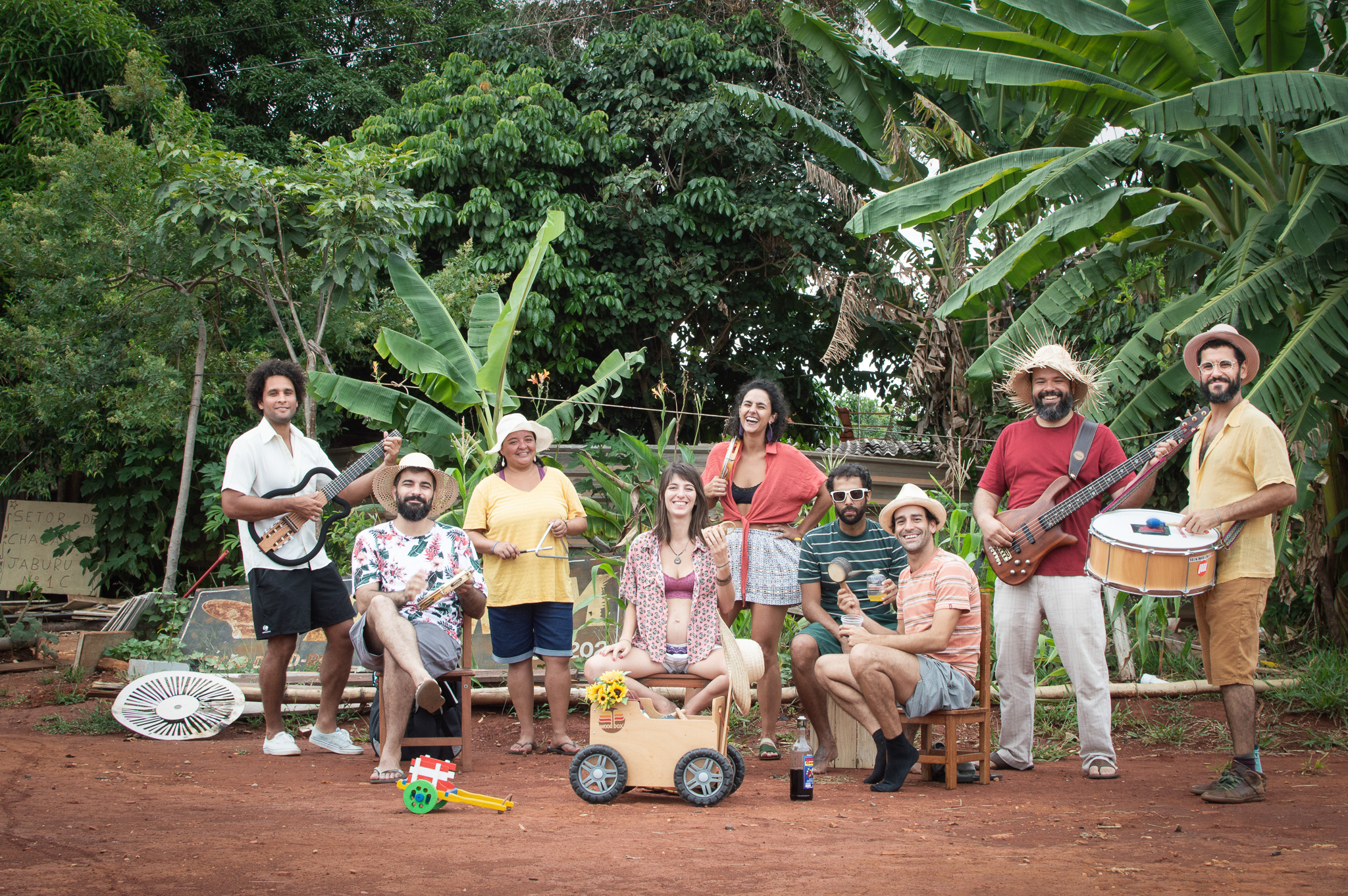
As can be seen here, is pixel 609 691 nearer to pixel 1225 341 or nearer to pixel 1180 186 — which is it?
pixel 1225 341

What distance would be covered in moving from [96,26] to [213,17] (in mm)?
3189

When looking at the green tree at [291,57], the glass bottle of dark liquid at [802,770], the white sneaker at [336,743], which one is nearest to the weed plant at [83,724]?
the white sneaker at [336,743]

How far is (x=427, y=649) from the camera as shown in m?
5.06

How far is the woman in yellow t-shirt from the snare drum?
8.60ft

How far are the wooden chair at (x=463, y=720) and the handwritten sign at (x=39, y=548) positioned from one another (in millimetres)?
8453

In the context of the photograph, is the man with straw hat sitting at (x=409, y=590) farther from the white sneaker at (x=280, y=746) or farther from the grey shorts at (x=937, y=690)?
the grey shorts at (x=937, y=690)

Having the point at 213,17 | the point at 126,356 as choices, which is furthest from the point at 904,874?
the point at 213,17

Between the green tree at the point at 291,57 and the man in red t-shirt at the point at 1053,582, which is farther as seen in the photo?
the green tree at the point at 291,57

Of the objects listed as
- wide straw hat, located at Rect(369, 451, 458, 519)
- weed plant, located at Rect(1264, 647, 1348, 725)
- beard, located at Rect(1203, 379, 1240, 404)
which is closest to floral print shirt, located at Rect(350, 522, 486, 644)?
wide straw hat, located at Rect(369, 451, 458, 519)

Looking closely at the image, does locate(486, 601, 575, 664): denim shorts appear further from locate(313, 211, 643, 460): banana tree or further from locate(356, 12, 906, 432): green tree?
locate(356, 12, 906, 432): green tree

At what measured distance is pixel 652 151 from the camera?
45.6 ft

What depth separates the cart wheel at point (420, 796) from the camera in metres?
3.99

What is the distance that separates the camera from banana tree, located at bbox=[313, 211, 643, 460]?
323 inches

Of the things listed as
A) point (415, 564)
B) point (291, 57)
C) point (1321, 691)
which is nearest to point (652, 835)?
point (415, 564)
